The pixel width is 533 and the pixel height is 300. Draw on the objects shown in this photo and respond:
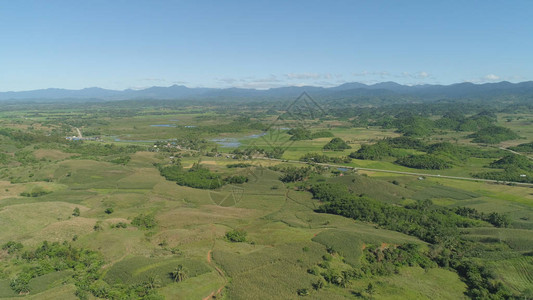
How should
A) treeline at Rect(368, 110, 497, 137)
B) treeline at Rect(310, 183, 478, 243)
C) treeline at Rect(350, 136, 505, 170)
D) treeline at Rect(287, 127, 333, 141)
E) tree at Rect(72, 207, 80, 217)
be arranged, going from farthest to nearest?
treeline at Rect(368, 110, 497, 137) → treeline at Rect(287, 127, 333, 141) → treeline at Rect(350, 136, 505, 170) → tree at Rect(72, 207, 80, 217) → treeline at Rect(310, 183, 478, 243)

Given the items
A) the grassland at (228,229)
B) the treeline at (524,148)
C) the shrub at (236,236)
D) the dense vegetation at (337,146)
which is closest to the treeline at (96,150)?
the grassland at (228,229)

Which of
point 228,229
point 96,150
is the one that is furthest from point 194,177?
point 96,150

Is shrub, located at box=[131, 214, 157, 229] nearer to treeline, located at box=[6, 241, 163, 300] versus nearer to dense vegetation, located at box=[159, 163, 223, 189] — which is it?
treeline, located at box=[6, 241, 163, 300]

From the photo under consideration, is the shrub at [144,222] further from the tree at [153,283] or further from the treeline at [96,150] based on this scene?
the treeline at [96,150]

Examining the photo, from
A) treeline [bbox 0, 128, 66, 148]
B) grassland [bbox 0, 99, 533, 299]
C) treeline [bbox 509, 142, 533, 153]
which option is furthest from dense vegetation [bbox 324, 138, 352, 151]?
treeline [bbox 0, 128, 66, 148]

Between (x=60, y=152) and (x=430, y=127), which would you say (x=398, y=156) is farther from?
(x=60, y=152)

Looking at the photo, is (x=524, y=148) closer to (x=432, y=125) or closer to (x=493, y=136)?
(x=493, y=136)

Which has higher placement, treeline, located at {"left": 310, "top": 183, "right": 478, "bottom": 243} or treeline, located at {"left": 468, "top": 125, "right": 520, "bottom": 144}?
treeline, located at {"left": 468, "top": 125, "right": 520, "bottom": 144}

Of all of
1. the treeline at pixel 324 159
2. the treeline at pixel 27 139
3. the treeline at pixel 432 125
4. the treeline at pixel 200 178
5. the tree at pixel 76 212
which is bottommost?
the treeline at pixel 324 159

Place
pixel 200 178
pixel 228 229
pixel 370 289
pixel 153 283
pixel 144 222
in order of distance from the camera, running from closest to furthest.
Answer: pixel 153 283
pixel 370 289
pixel 228 229
pixel 144 222
pixel 200 178
